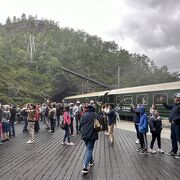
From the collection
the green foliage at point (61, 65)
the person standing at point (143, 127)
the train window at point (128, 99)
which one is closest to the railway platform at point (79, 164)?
the person standing at point (143, 127)

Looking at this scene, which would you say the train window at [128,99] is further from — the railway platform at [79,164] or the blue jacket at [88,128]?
the blue jacket at [88,128]

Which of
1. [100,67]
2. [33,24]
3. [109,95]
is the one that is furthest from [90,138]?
[33,24]

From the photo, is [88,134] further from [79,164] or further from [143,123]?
[143,123]

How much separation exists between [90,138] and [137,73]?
93595mm

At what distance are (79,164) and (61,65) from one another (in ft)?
290

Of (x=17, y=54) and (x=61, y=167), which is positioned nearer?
(x=61, y=167)

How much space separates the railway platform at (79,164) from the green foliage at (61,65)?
34439mm

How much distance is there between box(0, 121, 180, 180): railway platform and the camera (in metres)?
8.15

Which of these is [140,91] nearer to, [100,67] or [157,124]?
[157,124]

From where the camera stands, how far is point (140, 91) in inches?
1137

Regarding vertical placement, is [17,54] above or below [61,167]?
above

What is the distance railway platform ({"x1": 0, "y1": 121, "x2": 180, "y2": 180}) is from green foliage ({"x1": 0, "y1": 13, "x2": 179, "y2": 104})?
113 ft

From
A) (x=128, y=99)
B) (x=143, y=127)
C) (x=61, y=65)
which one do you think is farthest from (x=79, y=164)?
(x=61, y=65)

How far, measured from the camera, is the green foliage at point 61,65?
212 ft
